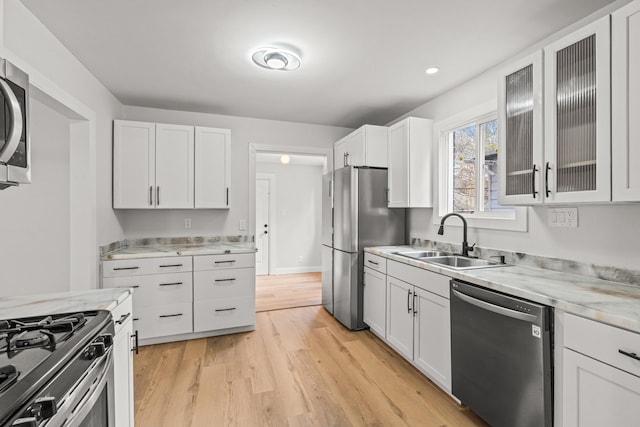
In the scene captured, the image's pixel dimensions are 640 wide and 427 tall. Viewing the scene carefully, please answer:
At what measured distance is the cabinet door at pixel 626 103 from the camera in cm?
134

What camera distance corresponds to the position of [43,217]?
2.48 metres

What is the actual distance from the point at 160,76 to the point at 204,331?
2435 mm

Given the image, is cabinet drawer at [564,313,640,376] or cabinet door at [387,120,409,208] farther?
cabinet door at [387,120,409,208]

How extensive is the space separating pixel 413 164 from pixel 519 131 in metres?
1.21

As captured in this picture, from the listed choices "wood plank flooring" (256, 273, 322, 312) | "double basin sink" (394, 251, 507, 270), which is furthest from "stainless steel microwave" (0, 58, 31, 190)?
"wood plank flooring" (256, 273, 322, 312)

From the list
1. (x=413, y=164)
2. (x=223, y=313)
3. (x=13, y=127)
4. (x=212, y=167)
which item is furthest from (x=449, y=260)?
(x=13, y=127)

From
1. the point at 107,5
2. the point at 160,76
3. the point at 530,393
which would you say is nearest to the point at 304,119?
the point at 160,76

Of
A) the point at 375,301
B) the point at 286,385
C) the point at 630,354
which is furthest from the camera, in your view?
the point at 375,301

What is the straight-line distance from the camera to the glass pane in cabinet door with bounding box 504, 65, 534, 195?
183 cm

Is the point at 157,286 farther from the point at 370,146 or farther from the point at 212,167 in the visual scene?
the point at 370,146

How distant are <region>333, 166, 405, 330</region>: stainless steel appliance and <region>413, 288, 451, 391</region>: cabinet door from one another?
0.95 m

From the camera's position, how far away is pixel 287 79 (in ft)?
8.96

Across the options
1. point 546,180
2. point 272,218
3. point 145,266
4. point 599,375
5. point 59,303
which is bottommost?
point 599,375

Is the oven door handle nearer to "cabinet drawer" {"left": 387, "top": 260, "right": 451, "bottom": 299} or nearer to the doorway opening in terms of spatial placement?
"cabinet drawer" {"left": 387, "top": 260, "right": 451, "bottom": 299}
